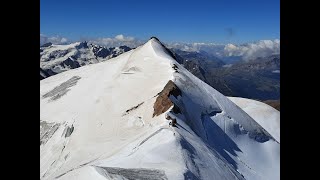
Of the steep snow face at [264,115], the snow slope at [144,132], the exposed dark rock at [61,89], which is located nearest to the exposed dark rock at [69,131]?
the snow slope at [144,132]

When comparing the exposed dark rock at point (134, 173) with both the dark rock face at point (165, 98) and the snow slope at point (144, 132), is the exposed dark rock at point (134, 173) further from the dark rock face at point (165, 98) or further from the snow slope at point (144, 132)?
the dark rock face at point (165, 98)

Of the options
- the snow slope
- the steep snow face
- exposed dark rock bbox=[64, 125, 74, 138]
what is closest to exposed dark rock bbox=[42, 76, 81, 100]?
the snow slope

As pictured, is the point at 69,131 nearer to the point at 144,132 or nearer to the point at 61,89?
the point at 144,132

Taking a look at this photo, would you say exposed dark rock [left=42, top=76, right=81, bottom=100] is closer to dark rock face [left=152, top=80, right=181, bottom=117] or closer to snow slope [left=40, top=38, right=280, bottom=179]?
snow slope [left=40, top=38, right=280, bottom=179]
